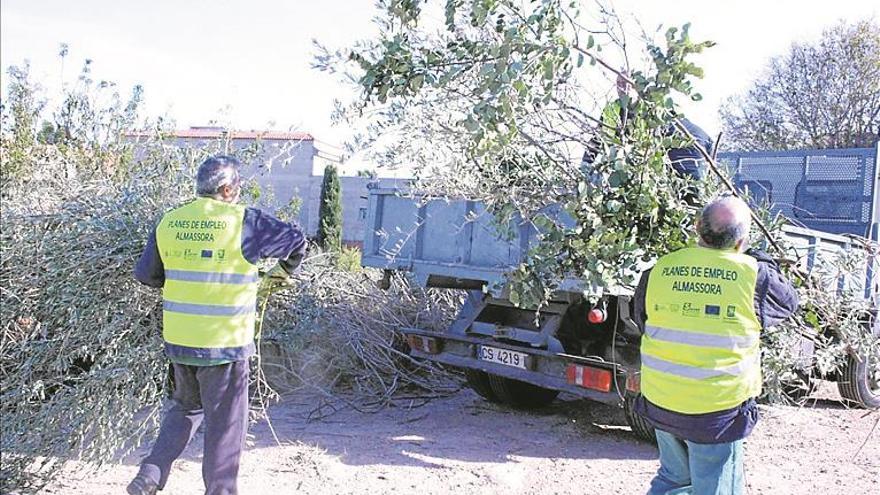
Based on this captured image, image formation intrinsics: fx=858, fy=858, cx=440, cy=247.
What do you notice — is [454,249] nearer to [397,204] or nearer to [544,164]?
[397,204]

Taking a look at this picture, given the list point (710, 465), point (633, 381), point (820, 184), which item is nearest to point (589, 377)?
point (633, 381)

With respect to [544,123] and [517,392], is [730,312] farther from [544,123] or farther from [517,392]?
[517,392]

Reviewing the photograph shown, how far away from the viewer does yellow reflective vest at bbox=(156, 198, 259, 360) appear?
13.0ft

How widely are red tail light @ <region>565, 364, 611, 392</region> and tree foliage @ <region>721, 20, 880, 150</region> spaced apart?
1105 centimetres

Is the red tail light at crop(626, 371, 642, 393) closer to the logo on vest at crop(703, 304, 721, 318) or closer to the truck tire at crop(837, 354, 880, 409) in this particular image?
the logo on vest at crop(703, 304, 721, 318)

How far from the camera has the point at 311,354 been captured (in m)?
7.10

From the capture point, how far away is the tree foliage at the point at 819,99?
16031 mm

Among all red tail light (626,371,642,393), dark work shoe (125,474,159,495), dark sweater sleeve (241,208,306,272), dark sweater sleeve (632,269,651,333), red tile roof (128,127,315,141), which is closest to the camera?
dark sweater sleeve (632,269,651,333)

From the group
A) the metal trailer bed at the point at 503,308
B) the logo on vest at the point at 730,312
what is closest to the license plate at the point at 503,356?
the metal trailer bed at the point at 503,308

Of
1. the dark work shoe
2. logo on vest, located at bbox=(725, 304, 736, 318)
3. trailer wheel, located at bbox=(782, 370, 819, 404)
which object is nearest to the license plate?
trailer wheel, located at bbox=(782, 370, 819, 404)

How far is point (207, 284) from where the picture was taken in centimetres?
397

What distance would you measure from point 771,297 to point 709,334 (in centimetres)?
35

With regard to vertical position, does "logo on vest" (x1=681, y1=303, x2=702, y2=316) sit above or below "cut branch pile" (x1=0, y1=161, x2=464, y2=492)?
above

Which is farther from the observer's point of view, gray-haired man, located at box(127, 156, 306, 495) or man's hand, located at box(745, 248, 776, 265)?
gray-haired man, located at box(127, 156, 306, 495)
